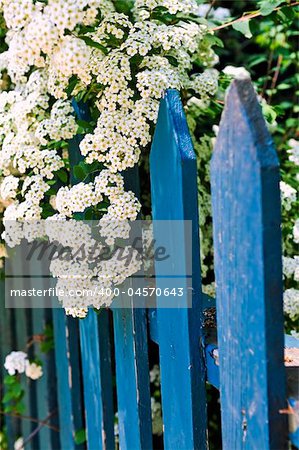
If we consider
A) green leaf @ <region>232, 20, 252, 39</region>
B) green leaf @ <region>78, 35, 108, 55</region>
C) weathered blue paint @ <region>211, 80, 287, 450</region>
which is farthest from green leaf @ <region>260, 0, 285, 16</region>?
weathered blue paint @ <region>211, 80, 287, 450</region>

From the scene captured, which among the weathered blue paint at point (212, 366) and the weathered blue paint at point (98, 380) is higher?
the weathered blue paint at point (212, 366)

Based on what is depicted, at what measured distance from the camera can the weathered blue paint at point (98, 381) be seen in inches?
80.7

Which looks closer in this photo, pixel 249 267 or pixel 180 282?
pixel 249 267

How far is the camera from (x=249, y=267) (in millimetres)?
1023

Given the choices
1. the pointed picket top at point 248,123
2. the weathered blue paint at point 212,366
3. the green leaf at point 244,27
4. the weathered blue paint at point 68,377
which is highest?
the green leaf at point 244,27

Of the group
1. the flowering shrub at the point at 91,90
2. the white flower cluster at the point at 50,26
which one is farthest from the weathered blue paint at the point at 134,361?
the white flower cluster at the point at 50,26

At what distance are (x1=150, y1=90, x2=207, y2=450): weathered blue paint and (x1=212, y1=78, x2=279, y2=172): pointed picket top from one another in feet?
0.80

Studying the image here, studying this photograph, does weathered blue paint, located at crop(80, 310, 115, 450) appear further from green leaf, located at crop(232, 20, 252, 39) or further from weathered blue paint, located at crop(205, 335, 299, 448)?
green leaf, located at crop(232, 20, 252, 39)

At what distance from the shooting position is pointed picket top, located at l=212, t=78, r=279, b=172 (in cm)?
98

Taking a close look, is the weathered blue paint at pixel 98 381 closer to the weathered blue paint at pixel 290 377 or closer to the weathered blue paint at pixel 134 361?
the weathered blue paint at pixel 134 361

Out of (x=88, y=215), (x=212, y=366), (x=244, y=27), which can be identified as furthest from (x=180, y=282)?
(x=244, y=27)

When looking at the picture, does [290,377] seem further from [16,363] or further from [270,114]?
[16,363]

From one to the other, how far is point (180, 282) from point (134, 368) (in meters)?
0.45

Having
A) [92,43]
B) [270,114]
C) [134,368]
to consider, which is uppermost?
[92,43]
